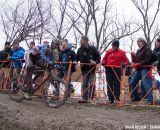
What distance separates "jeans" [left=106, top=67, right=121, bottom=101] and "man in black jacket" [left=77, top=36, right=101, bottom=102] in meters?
0.54

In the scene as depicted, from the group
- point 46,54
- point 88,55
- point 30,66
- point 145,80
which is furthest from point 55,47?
point 145,80

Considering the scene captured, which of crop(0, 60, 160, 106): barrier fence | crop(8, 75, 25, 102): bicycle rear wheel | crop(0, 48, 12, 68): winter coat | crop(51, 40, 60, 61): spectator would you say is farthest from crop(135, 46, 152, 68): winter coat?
crop(0, 48, 12, 68): winter coat

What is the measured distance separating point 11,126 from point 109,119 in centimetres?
199

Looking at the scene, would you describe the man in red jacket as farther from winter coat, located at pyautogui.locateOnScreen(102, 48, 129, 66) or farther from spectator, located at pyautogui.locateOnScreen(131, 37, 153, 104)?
spectator, located at pyautogui.locateOnScreen(131, 37, 153, 104)

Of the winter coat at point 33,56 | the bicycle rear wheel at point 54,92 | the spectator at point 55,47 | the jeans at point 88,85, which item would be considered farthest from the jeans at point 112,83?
the winter coat at point 33,56

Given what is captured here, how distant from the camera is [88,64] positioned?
1044 centimetres

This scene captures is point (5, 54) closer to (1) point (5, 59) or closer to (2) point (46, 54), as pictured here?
(1) point (5, 59)

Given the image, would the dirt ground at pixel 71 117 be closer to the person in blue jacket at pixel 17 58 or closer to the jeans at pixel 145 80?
the jeans at pixel 145 80

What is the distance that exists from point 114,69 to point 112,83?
40 cm

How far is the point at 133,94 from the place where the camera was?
10.6 metres

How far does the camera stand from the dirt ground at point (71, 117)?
21.9 ft

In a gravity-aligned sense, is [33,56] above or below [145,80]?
above

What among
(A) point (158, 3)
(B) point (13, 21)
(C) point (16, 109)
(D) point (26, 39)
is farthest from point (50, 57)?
(A) point (158, 3)

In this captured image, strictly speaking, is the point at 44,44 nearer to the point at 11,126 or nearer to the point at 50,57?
the point at 50,57
